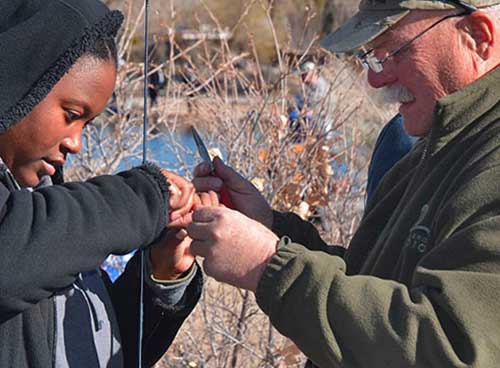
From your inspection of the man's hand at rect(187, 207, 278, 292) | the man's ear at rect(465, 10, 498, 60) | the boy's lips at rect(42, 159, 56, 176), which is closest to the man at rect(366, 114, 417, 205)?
the man's ear at rect(465, 10, 498, 60)

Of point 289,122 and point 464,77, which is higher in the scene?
point 464,77

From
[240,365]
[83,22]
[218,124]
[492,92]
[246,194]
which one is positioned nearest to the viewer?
[83,22]

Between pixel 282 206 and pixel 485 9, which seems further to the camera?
pixel 282 206

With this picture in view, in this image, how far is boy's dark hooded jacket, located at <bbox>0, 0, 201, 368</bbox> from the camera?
1856 millimetres

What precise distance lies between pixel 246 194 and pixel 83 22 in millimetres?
953

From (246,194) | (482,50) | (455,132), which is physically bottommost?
(246,194)

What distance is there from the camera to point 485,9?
2350 mm

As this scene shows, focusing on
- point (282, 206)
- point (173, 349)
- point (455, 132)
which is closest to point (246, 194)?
point (455, 132)

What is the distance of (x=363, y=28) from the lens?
2502mm

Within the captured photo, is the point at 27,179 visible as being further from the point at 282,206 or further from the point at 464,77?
the point at 282,206

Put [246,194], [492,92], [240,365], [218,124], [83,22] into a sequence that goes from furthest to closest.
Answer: [218,124] < [240,365] < [246,194] < [492,92] < [83,22]

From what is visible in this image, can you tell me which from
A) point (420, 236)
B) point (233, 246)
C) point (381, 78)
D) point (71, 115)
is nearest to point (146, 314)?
point (233, 246)

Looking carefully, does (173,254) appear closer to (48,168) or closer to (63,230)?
(48,168)

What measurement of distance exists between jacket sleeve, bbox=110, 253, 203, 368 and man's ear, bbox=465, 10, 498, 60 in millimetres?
967
